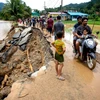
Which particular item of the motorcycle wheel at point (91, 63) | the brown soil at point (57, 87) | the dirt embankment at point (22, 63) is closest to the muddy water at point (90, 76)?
the brown soil at point (57, 87)

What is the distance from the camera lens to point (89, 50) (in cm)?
631

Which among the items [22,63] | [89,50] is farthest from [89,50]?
[22,63]

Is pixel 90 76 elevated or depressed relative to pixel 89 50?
depressed

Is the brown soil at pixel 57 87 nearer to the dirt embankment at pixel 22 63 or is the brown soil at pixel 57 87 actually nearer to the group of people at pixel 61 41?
the group of people at pixel 61 41

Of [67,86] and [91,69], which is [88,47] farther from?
[67,86]

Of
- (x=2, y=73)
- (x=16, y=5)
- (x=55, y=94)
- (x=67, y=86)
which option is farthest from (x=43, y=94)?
(x=16, y=5)

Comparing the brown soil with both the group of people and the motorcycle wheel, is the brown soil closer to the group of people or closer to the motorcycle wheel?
the motorcycle wheel

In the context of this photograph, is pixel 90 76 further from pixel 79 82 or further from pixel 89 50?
pixel 89 50

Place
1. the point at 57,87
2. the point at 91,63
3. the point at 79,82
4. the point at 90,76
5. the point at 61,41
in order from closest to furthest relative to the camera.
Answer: the point at 57,87 → the point at 61,41 → the point at 79,82 → the point at 90,76 → the point at 91,63

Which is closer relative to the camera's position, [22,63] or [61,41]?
[61,41]

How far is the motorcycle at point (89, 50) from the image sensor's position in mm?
6123

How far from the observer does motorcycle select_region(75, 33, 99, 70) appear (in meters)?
6.12

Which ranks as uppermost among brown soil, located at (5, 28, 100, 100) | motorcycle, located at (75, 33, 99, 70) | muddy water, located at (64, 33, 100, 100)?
motorcycle, located at (75, 33, 99, 70)

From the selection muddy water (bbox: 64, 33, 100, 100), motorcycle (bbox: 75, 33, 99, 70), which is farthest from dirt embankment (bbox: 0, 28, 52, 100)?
motorcycle (bbox: 75, 33, 99, 70)
